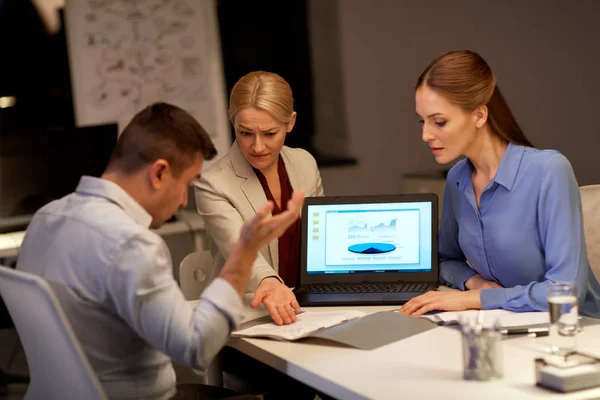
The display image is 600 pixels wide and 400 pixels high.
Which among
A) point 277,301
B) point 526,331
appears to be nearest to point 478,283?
point 526,331

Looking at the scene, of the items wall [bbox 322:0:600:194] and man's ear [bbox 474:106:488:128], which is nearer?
man's ear [bbox 474:106:488:128]

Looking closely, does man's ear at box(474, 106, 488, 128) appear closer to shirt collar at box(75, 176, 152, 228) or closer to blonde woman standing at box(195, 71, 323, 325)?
blonde woman standing at box(195, 71, 323, 325)

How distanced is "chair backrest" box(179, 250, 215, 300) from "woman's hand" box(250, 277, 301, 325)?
1.42 ft

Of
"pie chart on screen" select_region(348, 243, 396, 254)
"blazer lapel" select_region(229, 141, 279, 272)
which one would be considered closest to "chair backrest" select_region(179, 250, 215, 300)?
"blazer lapel" select_region(229, 141, 279, 272)

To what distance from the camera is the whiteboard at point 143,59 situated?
4.69 metres

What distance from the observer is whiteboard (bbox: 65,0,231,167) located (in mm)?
4691

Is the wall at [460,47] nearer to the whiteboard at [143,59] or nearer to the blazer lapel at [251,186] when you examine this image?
the whiteboard at [143,59]

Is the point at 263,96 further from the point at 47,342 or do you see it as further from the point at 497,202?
the point at 47,342

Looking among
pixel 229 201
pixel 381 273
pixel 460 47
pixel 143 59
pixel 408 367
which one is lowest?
pixel 408 367

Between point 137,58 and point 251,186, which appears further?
point 137,58

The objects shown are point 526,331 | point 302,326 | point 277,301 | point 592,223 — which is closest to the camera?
point 526,331

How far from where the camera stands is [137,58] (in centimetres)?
479

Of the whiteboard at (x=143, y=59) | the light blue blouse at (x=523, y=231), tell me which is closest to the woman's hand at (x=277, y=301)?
the light blue blouse at (x=523, y=231)

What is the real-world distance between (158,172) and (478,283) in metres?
1.10
